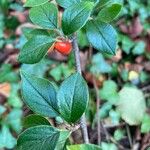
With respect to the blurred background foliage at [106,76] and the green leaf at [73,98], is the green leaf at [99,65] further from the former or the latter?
the green leaf at [73,98]

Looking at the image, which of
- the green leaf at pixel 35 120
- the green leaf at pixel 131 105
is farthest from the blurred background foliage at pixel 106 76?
the green leaf at pixel 35 120

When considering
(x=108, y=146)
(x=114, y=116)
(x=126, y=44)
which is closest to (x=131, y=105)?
(x=114, y=116)

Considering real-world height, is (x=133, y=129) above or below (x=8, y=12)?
below

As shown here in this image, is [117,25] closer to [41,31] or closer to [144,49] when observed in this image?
[144,49]

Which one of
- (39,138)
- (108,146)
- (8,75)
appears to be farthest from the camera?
(8,75)

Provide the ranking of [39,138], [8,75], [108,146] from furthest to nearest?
[8,75]
[108,146]
[39,138]

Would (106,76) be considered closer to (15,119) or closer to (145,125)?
(145,125)

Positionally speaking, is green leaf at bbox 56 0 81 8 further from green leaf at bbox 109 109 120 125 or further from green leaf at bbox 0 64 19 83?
green leaf at bbox 0 64 19 83

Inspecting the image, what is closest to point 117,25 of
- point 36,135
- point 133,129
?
point 133,129
